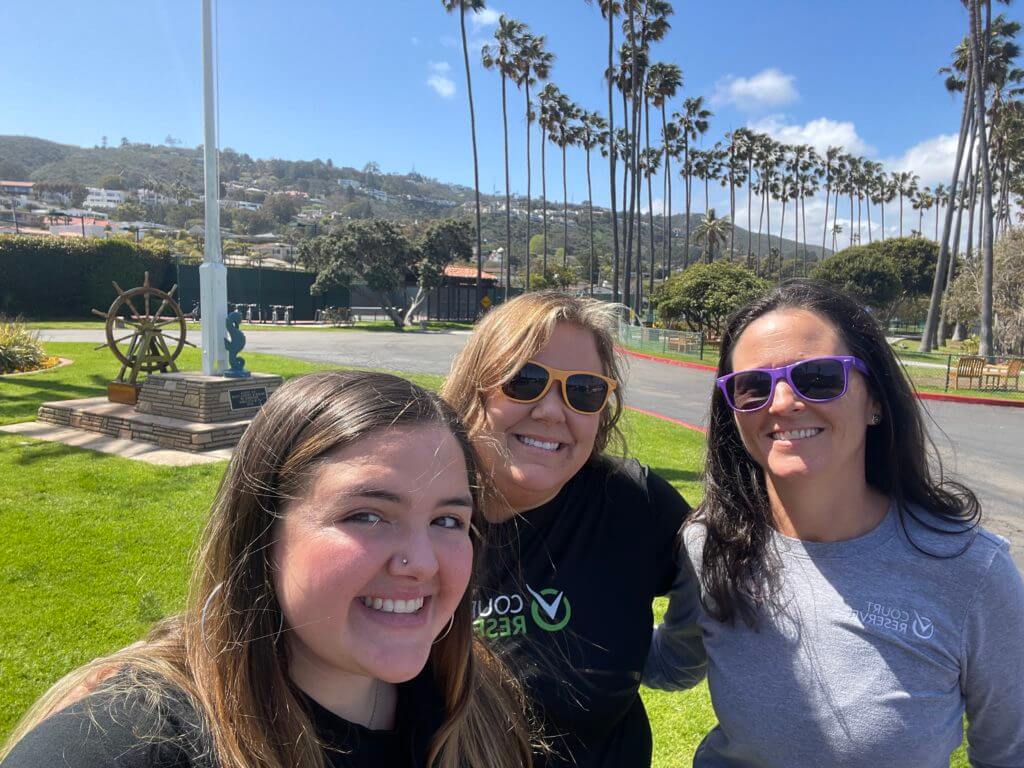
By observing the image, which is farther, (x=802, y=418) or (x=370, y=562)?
(x=802, y=418)

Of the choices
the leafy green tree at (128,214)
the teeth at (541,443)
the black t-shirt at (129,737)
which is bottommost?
the black t-shirt at (129,737)

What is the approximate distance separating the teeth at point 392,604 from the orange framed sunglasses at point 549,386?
2.73ft

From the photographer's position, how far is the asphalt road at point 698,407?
23.5 feet

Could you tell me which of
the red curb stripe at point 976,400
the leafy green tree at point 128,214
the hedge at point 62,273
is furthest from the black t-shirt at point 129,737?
the leafy green tree at point 128,214

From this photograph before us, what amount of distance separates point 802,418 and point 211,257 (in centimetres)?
1090

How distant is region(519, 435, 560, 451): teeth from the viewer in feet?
6.08

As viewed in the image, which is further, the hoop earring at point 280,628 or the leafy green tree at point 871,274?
the leafy green tree at point 871,274

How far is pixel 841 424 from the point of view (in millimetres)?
1632

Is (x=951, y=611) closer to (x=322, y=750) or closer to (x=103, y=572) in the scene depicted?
(x=322, y=750)

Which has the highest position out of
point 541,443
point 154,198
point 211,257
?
point 154,198

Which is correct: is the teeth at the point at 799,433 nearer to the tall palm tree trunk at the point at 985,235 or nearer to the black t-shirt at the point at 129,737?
the black t-shirt at the point at 129,737

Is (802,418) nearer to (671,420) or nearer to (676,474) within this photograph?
(676,474)

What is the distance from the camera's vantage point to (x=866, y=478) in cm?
175

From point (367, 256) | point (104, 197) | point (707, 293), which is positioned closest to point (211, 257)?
point (707, 293)
